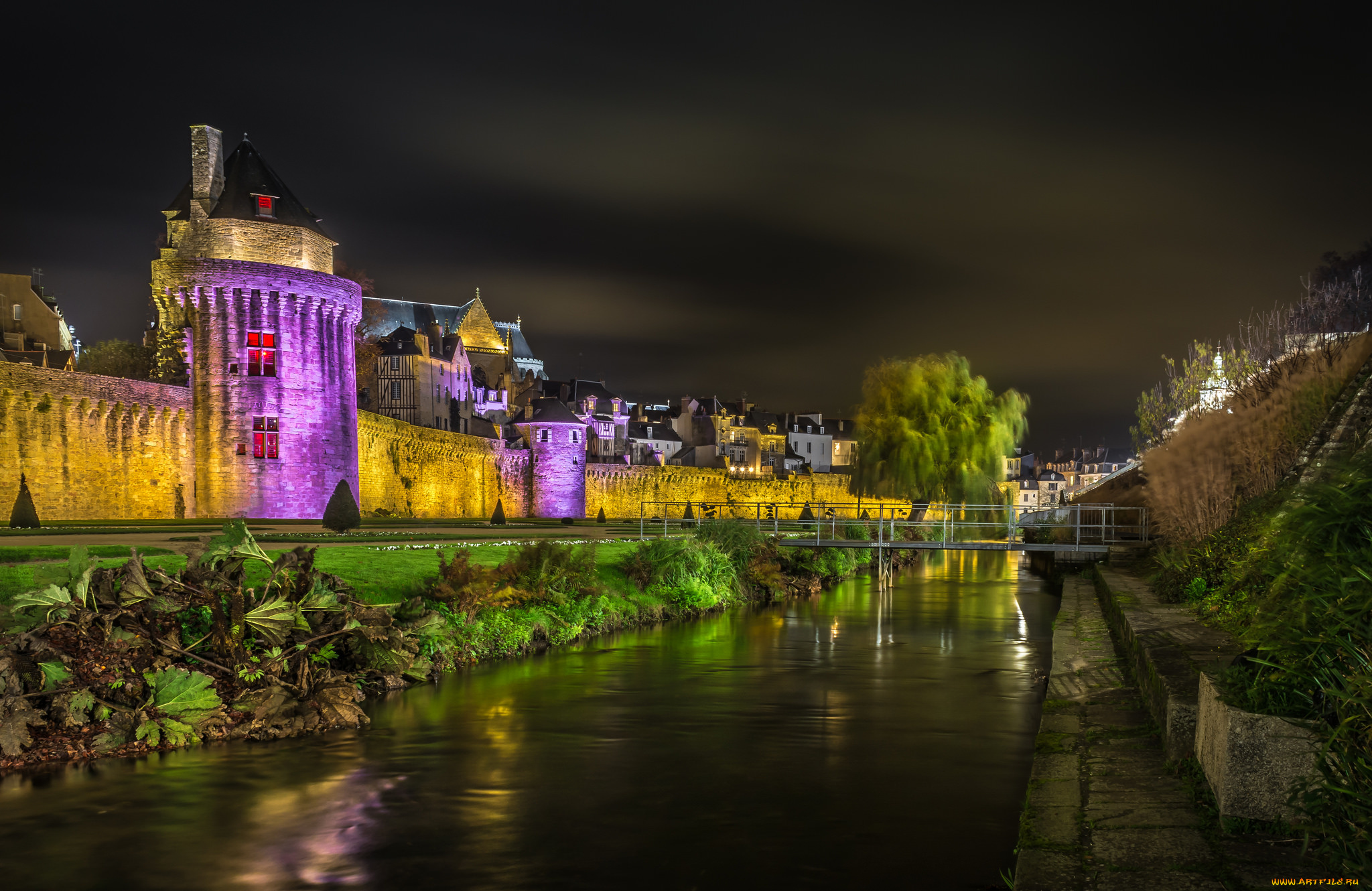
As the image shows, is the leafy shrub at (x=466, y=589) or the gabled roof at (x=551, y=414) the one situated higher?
the gabled roof at (x=551, y=414)

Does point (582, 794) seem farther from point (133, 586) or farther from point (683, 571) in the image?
point (683, 571)

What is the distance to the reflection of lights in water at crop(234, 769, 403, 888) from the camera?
7.85m

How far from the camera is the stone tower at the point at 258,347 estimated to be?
32.9 m

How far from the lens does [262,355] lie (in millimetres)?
33406

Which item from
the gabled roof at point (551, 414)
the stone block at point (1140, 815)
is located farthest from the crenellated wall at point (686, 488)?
the stone block at point (1140, 815)

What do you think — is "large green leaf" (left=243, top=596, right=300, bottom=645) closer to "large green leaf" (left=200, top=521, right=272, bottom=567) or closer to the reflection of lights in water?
"large green leaf" (left=200, top=521, right=272, bottom=567)

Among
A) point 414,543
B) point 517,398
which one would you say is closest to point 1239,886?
point 414,543

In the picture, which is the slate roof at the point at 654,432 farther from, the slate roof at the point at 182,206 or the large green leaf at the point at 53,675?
the large green leaf at the point at 53,675

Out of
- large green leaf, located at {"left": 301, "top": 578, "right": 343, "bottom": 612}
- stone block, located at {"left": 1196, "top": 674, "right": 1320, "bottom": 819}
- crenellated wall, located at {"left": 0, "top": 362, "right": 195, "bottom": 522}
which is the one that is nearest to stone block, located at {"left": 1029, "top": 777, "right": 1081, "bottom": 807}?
stone block, located at {"left": 1196, "top": 674, "right": 1320, "bottom": 819}

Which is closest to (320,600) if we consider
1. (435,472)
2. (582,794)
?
(582,794)

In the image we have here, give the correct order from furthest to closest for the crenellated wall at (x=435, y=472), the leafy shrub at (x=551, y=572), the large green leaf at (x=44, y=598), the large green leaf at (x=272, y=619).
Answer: the crenellated wall at (x=435, y=472), the leafy shrub at (x=551, y=572), the large green leaf at (x=272, y=619), the large green leaf at (x=44, y=598)

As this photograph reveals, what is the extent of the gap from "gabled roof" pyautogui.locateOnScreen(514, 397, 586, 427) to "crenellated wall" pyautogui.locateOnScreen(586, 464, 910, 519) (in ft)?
26.6

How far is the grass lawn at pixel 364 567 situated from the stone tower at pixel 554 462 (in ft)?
117

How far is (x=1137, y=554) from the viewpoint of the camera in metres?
24.9
